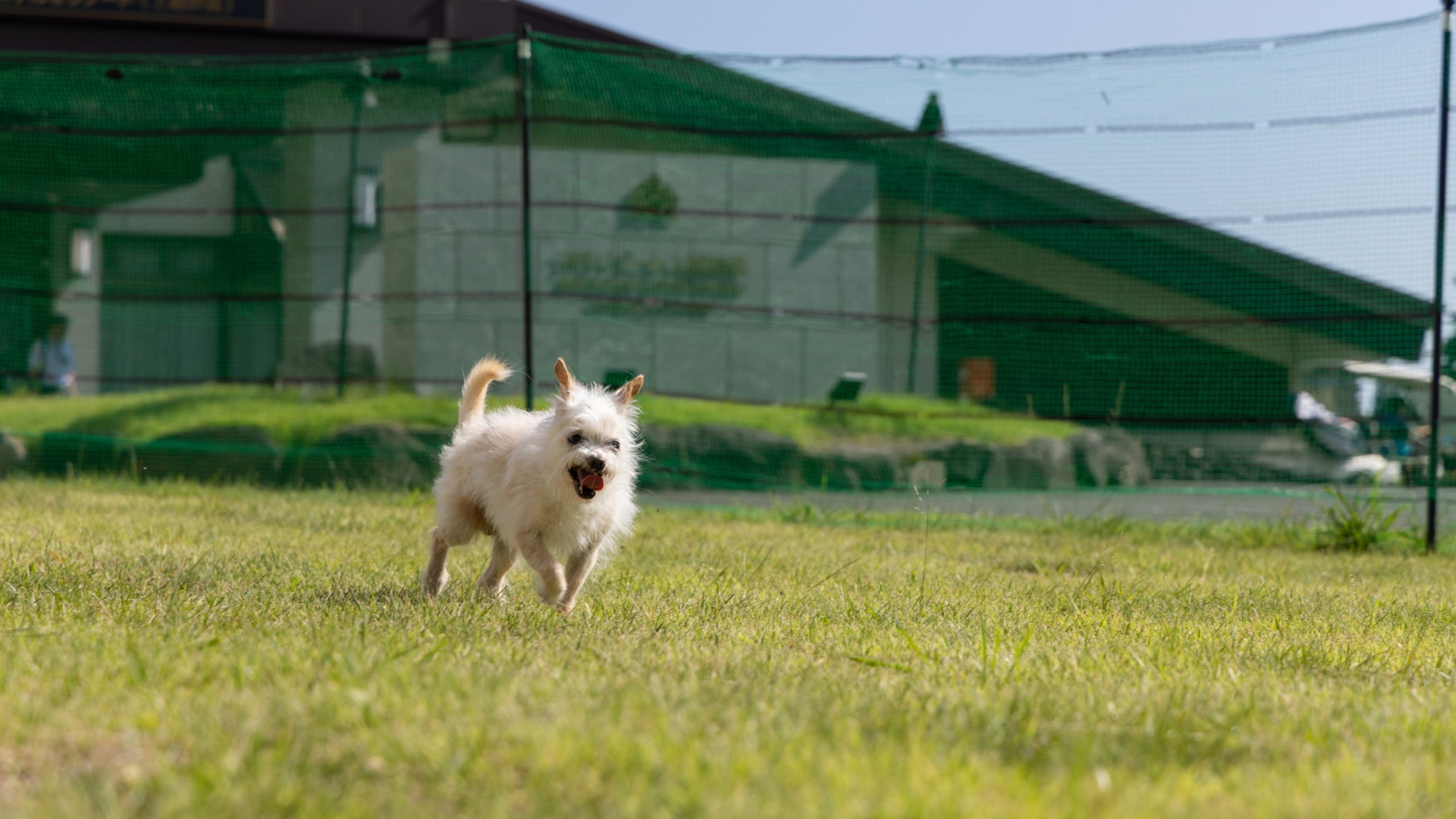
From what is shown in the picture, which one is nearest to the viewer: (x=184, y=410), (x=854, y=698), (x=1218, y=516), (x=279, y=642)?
(x=854, y=698)

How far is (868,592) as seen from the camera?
4.60 m

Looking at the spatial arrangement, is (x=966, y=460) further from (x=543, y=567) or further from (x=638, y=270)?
(x=543, y=567)

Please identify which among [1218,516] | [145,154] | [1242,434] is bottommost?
[1218,516]

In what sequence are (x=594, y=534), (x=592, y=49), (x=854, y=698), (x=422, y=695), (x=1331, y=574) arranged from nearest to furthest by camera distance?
(x=422, y=695), (x=854, y=698), (x=594, y=534), (x=1331, y=574), (x=592, y=49)

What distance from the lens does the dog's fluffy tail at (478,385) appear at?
4699mm

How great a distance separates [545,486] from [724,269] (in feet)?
24.1

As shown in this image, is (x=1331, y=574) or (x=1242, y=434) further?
(x=1242, y=434)

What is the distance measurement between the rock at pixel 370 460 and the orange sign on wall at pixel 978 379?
4002 mm

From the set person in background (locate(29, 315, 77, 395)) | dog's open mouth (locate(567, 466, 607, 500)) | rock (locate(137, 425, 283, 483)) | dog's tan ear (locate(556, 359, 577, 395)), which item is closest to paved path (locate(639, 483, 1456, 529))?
rock (locate(137, 425, 283, 483))

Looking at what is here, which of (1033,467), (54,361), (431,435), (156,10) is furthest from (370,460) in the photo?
(156,10)

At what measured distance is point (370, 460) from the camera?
9.27 metres

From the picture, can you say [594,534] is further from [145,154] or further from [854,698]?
[145,154]

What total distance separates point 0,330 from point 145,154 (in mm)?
1921

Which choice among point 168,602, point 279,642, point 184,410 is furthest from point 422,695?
point 184,410
